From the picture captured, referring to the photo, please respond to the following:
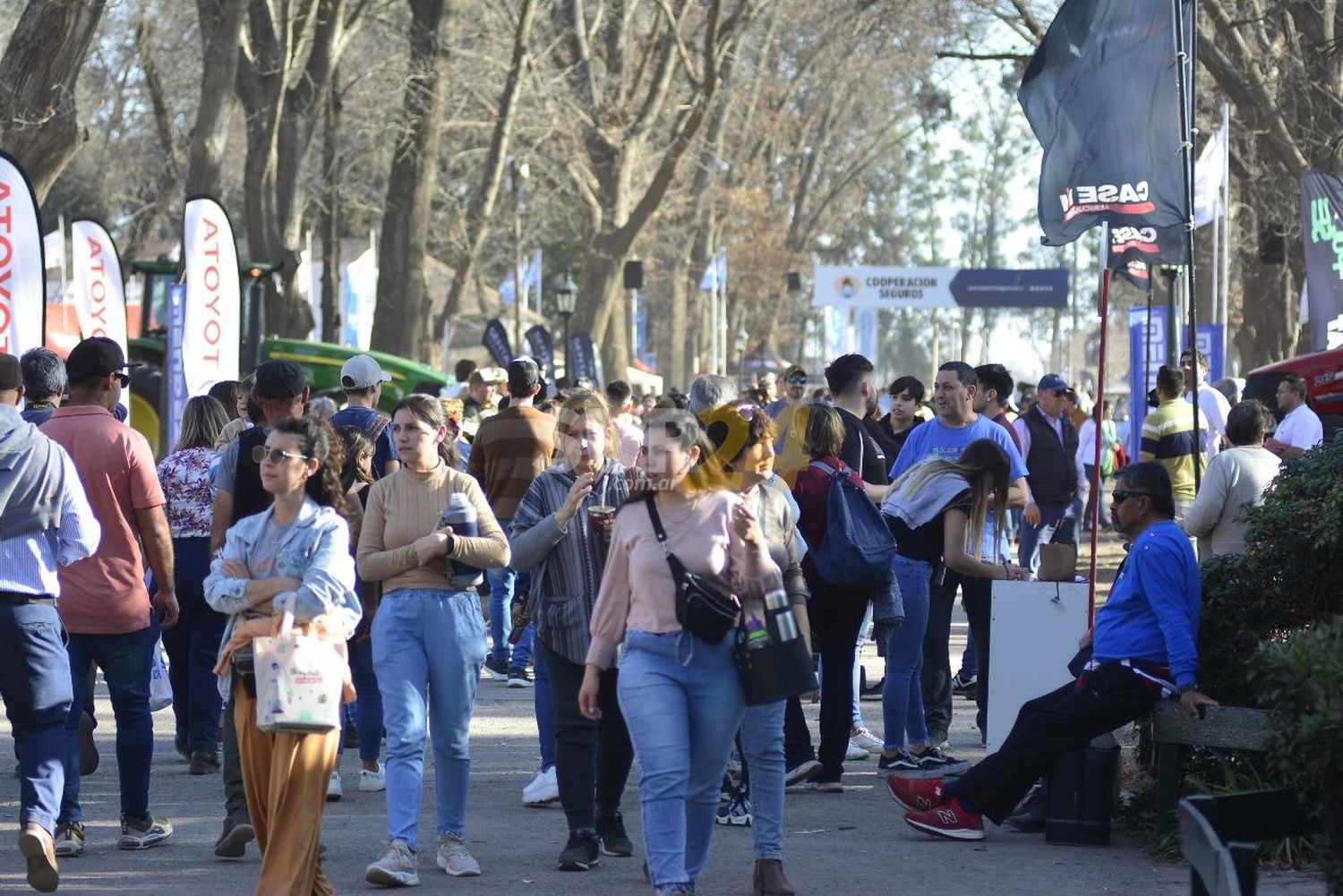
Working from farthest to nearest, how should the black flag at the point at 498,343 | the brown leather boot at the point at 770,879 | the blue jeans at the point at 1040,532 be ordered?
1. the black flag at the point at 498,343
2. the blue jeans at the point at 1040,532
3. the brown leather boot at the point at 770,879

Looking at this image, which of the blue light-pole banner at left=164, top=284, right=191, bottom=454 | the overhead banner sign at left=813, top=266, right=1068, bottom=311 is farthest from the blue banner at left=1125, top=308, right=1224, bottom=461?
the overhead banner sign at left=813, top=266, right=1068, bottom=311

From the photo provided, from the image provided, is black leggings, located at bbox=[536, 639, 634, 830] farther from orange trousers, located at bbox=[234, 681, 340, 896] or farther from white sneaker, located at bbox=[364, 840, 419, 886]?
orange trousers, located at bbox=[234, 681, 340, 896]

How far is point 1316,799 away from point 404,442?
Result: 3.57 meters

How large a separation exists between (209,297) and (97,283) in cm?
198

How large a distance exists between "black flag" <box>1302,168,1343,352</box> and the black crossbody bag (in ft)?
38.3

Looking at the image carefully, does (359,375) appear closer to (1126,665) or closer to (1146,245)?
(1146,245)

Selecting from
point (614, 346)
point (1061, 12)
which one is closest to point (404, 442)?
point (1061, 12)

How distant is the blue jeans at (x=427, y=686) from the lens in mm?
6988

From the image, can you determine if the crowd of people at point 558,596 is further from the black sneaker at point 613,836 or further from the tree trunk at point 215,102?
the tree trunk at point 215,102

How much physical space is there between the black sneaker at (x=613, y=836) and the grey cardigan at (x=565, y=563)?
2.22 ft

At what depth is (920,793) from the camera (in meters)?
7.95

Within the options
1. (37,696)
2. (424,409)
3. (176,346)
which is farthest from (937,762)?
(176,346)

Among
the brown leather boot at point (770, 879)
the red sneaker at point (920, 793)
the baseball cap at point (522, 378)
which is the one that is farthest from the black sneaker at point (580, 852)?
the baseball cap at point (522, 378)

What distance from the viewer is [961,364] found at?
10.1m
